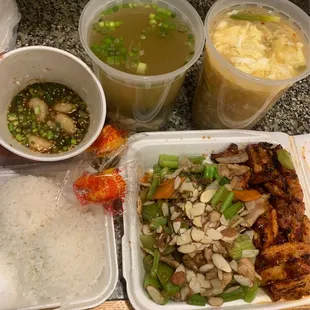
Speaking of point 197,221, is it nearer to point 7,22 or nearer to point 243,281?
point 243,281

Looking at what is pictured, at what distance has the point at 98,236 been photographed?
1.36 metres

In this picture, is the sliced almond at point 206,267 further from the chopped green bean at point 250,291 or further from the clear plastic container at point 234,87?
the clear plastic container at point 234,87

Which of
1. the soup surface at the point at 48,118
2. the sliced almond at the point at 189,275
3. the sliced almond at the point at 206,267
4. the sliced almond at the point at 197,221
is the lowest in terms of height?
the sliced almond at the point at 189,275

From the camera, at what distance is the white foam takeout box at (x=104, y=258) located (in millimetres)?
1262

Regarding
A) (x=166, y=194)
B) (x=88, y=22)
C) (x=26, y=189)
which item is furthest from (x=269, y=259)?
(x=88, y=22)

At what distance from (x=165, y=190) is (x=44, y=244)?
1.31 ft

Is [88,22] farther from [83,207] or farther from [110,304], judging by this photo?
[110,304]

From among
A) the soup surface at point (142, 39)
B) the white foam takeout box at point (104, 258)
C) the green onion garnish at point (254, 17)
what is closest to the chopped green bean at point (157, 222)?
the white foam takeout box at point (104, 258)

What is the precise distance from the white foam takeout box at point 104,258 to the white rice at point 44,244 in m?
0.02

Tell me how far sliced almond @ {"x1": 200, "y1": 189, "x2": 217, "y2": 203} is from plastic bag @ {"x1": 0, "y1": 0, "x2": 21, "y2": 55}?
2.77 feet

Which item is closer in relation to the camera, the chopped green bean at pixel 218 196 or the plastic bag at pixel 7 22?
the chopped green bean at pixel 218 196

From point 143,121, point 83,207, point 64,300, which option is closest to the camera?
point 64,300

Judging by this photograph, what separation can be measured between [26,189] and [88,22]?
0.55 meters

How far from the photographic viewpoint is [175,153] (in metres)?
1.52
